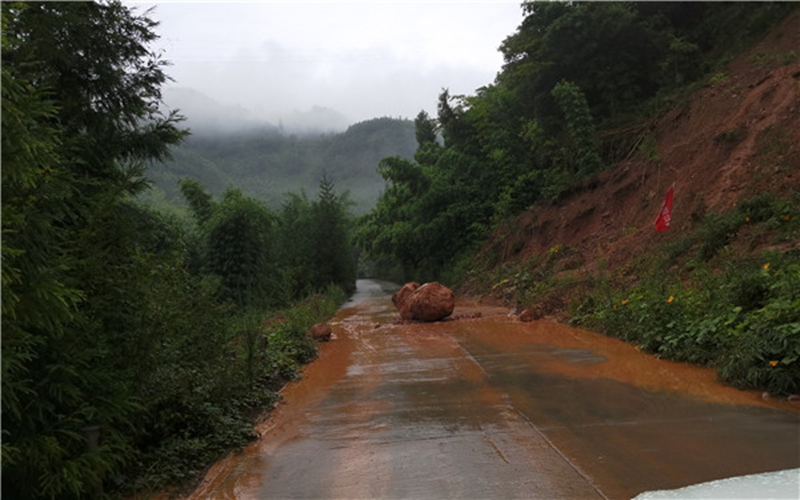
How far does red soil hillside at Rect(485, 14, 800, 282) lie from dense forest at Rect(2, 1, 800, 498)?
37.2 inches

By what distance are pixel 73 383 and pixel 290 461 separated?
1.72 metres

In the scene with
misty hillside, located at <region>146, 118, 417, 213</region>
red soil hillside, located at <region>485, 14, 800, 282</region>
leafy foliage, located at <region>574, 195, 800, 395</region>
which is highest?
misty hillside, located at <region>146, 118, 417, 213</region>

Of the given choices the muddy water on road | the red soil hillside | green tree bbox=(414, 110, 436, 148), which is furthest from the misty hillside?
the muddy water on road

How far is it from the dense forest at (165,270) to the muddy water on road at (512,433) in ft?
1.70

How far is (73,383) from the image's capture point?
3.66 m

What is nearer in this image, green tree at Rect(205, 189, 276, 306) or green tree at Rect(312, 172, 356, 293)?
green tree at Rect(205, 189, 276, 306)

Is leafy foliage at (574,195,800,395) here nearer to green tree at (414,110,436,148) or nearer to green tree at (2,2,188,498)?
green tree at (2,2,188,498)

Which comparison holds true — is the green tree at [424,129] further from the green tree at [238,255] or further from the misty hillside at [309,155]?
the misty hillside at [309,155]

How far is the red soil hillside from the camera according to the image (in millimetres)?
12141

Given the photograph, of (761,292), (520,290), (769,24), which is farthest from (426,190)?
(761,292)

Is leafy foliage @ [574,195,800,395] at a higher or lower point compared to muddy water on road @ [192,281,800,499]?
higher

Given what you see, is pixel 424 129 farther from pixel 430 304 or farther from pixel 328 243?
pixel 430 304

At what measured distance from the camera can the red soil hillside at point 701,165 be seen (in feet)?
39.8

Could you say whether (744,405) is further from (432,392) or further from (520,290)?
(520,290)
